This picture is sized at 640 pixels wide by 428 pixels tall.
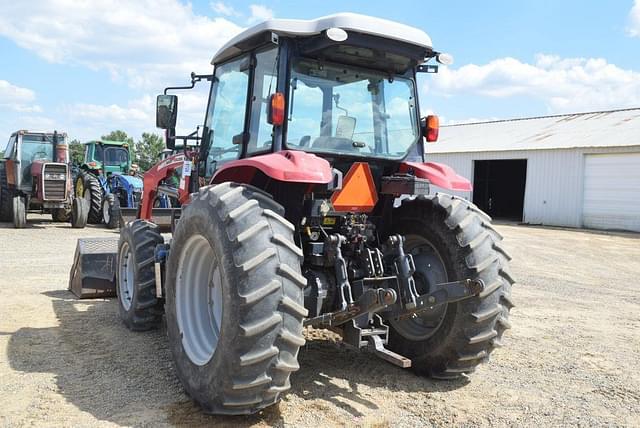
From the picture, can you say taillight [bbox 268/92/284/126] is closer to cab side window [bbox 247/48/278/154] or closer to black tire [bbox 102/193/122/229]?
cab side window [bbox 247/48/278/154]

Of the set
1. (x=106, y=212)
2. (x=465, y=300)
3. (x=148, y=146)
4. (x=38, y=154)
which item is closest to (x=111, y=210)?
(x=106, y=212)

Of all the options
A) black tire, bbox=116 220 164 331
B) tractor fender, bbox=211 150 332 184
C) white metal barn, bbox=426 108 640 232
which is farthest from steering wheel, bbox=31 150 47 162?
white metal barn, bbox=426 108 640 232

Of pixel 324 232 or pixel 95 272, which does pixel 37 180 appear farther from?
pixel 324 232

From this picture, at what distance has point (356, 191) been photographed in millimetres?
4223

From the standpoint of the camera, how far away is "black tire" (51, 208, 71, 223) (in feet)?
55.1

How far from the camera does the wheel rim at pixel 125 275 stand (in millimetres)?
6000

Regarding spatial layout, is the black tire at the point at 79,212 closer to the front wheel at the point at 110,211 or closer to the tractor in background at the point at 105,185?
the tractor in background at the point at 105,185

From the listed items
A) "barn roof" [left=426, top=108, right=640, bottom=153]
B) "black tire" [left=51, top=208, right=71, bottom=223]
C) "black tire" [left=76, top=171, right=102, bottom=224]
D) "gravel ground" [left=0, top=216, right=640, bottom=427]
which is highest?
"barn roof" [left=426, top=108, right=640, bottom=153]

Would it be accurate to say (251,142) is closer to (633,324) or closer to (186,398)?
(186,398)

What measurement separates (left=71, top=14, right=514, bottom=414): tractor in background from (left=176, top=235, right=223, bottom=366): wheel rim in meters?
0.01

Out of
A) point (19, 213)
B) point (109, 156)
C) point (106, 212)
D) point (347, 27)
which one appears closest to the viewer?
point (347, 27)

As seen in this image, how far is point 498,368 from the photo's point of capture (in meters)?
→ 4.86

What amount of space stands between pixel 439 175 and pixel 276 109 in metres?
1.33

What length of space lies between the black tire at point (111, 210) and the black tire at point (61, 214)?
1.06 metres
